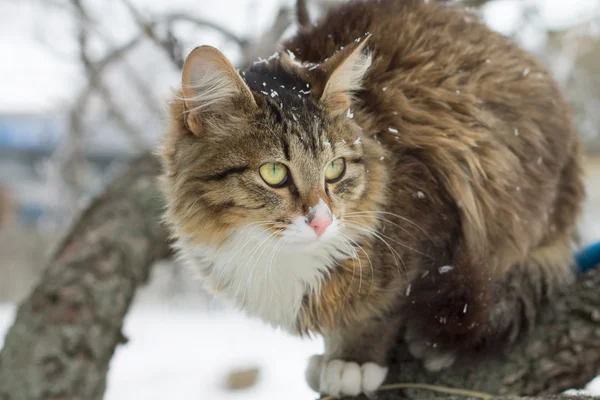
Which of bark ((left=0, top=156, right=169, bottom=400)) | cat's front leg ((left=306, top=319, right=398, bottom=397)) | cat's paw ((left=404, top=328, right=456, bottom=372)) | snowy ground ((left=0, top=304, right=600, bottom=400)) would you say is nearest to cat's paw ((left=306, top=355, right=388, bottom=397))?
cat's front leg ((left=306, top=319, right=398, bottom=397))

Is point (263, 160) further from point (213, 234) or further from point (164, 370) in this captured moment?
point (164, 370)

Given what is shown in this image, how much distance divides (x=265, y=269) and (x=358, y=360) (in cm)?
42

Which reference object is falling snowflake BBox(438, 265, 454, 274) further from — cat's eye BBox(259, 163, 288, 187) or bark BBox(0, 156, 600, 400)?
cat's eye BBox(259, 163, 288, 187)

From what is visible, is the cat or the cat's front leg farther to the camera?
the cat's front leg

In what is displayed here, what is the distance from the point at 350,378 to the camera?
4.94 feet

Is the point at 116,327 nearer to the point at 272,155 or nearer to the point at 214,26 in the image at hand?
the point at 272,155

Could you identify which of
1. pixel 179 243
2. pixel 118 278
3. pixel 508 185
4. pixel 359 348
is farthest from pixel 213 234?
pixel 118 278

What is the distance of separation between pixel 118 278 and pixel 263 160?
1.44 m

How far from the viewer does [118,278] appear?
2424mm

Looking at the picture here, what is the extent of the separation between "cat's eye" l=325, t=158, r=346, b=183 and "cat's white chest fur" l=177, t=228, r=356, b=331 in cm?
14

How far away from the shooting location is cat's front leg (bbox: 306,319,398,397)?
4.95 feet

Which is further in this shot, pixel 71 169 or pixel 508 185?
pixel 71 169

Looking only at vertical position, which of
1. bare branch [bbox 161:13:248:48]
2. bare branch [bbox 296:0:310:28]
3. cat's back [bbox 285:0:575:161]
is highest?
bare branch [bbox 161:13:248:48]

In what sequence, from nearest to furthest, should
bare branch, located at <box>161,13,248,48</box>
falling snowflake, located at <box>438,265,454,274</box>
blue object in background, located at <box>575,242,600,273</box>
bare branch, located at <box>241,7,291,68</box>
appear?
falling snowflake, located at <box>438,265,454,274</box> → blue object in background, located at <box>575,242,600,273</box> → bare branch, located at <box>241,7,291,68</box> → bare branch, located at <box>161,13,248,48</box>
